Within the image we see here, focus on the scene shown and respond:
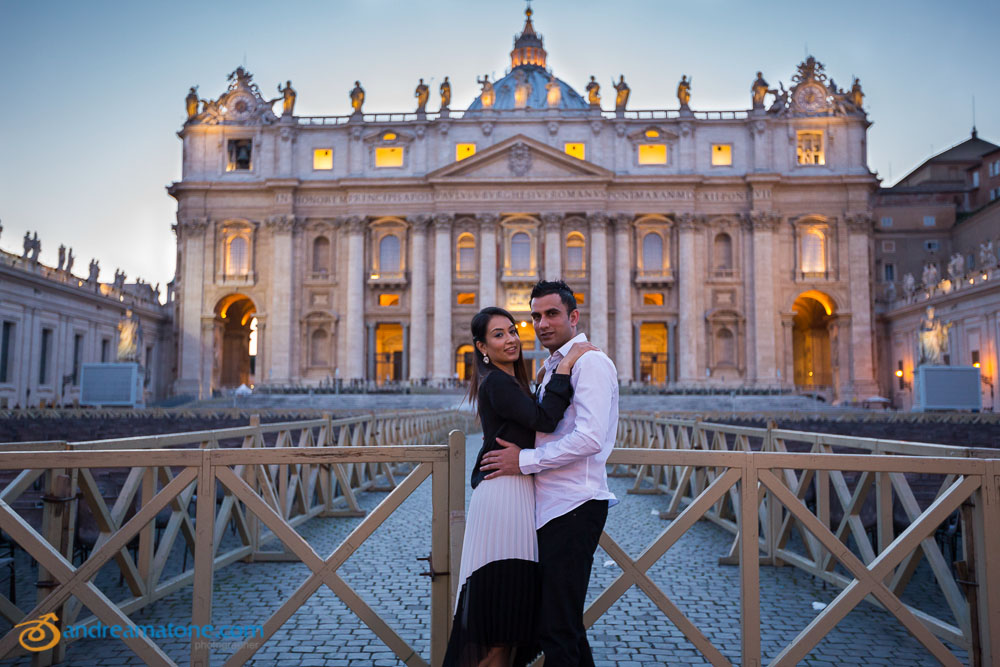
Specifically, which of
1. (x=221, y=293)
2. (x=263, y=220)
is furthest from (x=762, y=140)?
(x=221, y=293)

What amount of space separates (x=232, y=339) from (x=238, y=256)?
781cm

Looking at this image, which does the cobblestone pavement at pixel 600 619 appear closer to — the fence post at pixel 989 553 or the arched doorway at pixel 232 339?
the fence post at pixel 989 553

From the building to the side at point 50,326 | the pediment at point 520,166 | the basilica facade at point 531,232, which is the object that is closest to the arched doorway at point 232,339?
the basilica facade at point 531,232

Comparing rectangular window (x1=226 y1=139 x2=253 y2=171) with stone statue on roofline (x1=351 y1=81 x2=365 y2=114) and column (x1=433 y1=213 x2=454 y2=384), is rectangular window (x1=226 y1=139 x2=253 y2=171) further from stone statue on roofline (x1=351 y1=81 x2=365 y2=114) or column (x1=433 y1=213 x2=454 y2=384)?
column (x1=433 y1=213 x2=454 y2=384)

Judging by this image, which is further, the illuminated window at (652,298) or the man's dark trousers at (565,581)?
the illuminated window at (652,298)

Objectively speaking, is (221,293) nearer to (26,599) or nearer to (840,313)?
(840,313)

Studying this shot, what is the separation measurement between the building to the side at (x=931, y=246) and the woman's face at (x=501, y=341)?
4625 centimetres

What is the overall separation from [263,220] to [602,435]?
54067 millimetres

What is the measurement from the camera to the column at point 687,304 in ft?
167

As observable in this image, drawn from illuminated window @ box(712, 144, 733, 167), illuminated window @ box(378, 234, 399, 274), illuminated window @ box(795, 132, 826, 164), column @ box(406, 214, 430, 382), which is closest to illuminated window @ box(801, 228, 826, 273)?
illuminated window @ box(795, 132, 826, 164)

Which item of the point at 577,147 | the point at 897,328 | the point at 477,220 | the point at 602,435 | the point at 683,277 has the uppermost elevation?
the point at 577,147

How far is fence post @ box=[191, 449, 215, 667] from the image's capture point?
4254 mm

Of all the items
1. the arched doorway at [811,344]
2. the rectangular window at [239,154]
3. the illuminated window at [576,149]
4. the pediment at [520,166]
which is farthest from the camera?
the arched doorway at [811,344]

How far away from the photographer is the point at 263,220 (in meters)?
53.9
